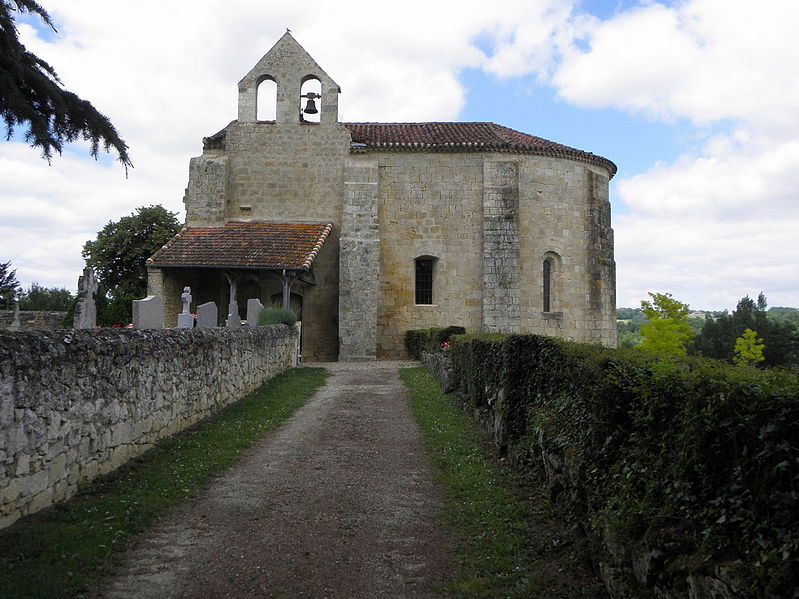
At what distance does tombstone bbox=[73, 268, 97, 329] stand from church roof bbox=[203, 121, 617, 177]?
48.8ft

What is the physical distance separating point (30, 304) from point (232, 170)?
21.5 m

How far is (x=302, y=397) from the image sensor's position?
13.7 metres

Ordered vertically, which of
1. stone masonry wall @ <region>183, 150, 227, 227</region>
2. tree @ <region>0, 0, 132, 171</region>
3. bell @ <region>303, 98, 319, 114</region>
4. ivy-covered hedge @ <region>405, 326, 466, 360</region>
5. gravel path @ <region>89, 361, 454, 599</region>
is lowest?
gravel path @ <region>89, 361, 454, 599</region>

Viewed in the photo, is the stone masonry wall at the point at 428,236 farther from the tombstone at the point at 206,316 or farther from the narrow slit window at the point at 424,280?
the tombstone at the point at 206,316

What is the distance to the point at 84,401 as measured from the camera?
6.34m

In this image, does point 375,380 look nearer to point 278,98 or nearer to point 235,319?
point 235,319

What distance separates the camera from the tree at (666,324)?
3597 cm

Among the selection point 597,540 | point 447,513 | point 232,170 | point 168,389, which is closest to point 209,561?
point 447,513

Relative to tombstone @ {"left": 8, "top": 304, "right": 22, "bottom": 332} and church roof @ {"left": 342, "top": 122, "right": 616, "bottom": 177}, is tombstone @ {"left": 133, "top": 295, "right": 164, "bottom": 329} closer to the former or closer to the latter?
tombstone @ {"left": 8, "top": 304, "right": 22, "bottom": 332}

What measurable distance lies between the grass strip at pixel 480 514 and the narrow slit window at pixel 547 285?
1581 centimetres

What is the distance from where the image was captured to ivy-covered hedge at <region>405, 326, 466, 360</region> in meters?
21.5

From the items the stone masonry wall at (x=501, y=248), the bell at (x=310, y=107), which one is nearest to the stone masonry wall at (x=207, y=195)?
the bell at (x=310, y=107)

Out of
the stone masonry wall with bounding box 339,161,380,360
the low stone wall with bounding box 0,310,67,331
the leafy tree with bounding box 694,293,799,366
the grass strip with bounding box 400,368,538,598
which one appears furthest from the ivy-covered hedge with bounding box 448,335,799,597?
the leafy tree with bounding box 694,293,799,366

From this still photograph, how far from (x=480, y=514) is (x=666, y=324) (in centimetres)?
3382
